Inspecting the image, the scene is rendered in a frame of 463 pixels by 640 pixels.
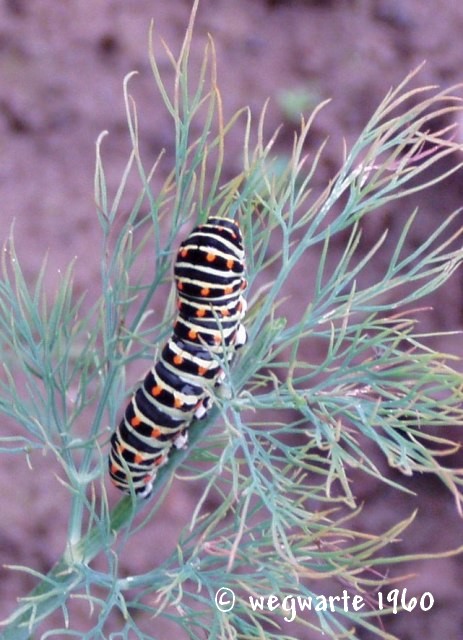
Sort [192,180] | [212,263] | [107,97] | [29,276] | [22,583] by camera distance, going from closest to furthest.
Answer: [212,263]
[192,180]
[22,583]
[29,276]
[107,97]

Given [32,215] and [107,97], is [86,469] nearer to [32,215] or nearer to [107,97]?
[32,215]

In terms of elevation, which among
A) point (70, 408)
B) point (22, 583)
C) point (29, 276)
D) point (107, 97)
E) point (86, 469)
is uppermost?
point (107, 97)

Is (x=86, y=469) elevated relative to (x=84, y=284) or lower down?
elevated

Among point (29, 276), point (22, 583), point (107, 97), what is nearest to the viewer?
point (22, 583)

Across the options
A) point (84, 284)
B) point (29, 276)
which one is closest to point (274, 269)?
point (84, 284)

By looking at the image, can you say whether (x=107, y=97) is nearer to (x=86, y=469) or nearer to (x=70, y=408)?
(x=70, y=408)

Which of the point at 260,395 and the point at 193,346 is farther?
the point at 260,395

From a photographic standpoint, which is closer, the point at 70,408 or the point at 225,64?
the point at 70,408
